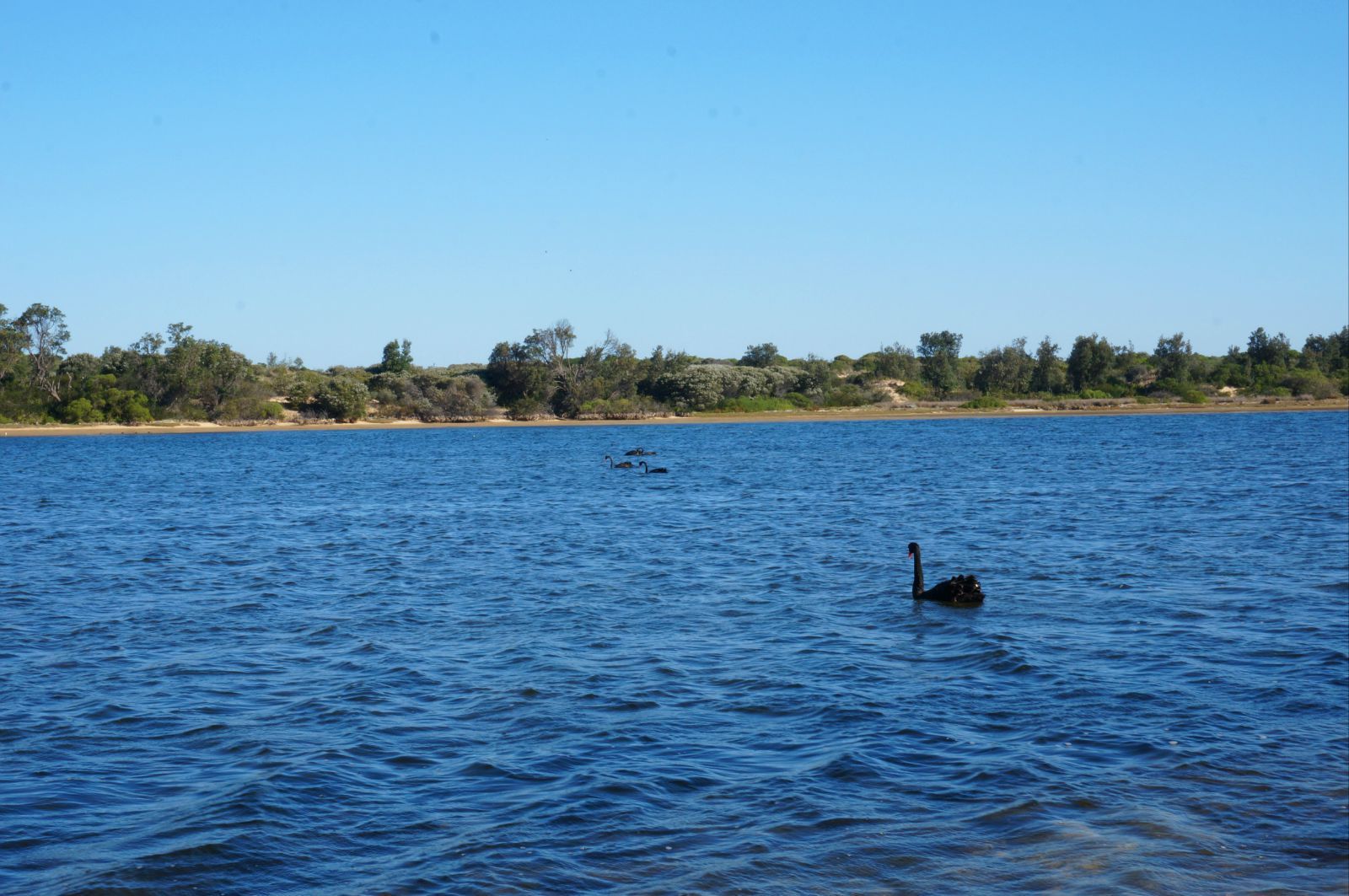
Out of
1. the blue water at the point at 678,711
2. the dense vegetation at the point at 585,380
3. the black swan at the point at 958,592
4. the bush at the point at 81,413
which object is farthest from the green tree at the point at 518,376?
the black swan at the point at 958,592

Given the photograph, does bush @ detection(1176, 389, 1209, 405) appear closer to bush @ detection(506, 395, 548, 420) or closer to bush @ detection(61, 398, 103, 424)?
bush @ detection(506, 395, 548, 420)

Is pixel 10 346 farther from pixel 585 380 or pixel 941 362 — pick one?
pixel 941 362

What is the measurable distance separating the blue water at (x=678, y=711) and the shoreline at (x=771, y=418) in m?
73.6

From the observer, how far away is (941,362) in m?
135

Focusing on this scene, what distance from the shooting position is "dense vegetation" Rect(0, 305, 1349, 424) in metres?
96.1

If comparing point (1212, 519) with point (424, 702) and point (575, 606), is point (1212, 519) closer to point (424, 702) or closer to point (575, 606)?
point (575, 606)

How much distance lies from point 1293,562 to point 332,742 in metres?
16.9

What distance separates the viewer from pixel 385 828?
28.0ft

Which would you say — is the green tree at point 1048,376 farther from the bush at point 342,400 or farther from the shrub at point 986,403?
the bush at point 342,400

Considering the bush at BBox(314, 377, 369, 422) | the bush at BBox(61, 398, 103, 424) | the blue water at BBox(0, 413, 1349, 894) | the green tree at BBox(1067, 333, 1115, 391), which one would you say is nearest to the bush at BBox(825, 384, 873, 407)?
the green tree at BBox(1067, 333, 1115, 391)

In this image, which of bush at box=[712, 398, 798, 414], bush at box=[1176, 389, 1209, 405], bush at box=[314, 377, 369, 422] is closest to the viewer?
bush at box=[314, 377, 369, 422]

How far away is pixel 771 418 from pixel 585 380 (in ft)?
62.2

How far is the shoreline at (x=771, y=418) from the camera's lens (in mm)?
94244

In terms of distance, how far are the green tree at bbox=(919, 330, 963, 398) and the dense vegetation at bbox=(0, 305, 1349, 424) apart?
25 cm
